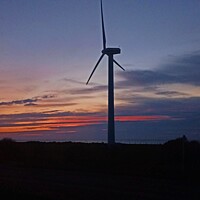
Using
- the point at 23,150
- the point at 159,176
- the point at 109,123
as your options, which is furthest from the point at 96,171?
the point at 23,150

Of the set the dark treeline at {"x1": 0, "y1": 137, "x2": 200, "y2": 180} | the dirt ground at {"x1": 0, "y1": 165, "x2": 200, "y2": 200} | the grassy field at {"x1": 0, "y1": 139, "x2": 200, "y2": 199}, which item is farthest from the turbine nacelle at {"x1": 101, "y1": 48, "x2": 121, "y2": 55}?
the dirt ground at {"x1": 0, "y1": 165, "x2": 200, "y2": 200}

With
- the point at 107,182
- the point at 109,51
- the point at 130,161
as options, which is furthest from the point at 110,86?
the point at 107,182

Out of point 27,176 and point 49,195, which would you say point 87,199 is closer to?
point 49,195

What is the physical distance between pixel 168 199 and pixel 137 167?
14.6 metres

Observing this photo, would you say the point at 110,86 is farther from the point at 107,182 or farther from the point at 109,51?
the point at 107,182

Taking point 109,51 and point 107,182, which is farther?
point 109,51

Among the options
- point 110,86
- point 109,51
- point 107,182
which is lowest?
point 107,182

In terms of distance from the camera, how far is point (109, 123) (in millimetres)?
54000

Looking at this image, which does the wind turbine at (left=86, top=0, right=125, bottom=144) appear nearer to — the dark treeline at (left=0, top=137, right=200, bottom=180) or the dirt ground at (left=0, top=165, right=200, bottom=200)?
the dark treeline at (left=0, top=137, right=200, bottom=180)

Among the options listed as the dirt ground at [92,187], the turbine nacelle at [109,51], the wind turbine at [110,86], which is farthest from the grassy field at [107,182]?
the turbine nacelle at [109,51]

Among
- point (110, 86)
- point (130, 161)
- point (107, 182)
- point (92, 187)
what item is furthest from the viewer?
point (110, 86)

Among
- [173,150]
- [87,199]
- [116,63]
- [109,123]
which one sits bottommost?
[87,199]

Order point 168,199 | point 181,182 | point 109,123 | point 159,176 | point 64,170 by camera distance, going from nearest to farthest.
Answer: point 168,199
point 181,182
point 159,176
point 64,170
point 109,123

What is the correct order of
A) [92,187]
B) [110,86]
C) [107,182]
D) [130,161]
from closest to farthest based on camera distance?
[92,187], [107,182], [130,161], [110,86]
